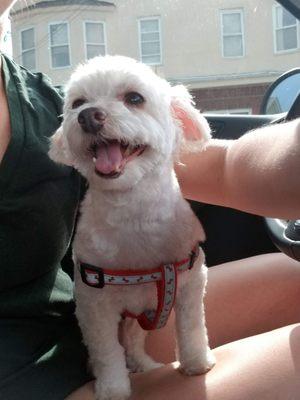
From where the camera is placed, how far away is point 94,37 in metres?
1.47

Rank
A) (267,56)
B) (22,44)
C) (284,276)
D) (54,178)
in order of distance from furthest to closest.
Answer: (267,56)
(22,44)
(284,276)
(54,178)

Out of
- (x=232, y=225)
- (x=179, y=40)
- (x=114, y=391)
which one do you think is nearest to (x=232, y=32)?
(x=179, y=40)

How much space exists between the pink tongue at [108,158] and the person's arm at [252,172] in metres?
0.17

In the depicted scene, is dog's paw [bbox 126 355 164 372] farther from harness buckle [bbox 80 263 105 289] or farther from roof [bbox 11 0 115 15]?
roof [bbox 11 0 115 15]

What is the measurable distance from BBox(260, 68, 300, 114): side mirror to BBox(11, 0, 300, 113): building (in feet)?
0.12

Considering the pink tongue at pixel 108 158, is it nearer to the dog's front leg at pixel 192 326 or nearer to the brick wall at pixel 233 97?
the dog's front leg at pixel 192 326

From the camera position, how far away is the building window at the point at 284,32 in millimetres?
1292

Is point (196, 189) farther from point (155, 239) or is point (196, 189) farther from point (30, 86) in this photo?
point (30, 86)

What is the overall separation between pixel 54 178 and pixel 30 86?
183 mm

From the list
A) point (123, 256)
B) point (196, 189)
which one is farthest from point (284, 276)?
point (123, 256)

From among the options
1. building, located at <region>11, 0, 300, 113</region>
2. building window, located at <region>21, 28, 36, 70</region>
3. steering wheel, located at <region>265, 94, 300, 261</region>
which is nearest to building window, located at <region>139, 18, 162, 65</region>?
building, located at <region>11, 0, 300, 113</region>

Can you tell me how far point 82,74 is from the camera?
973 millimetres

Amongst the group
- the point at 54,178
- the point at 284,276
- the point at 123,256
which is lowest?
the point at 284,276

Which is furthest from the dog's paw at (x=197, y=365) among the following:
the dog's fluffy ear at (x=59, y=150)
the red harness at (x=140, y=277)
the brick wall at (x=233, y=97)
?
the brick wall at (x=233, y=97)
